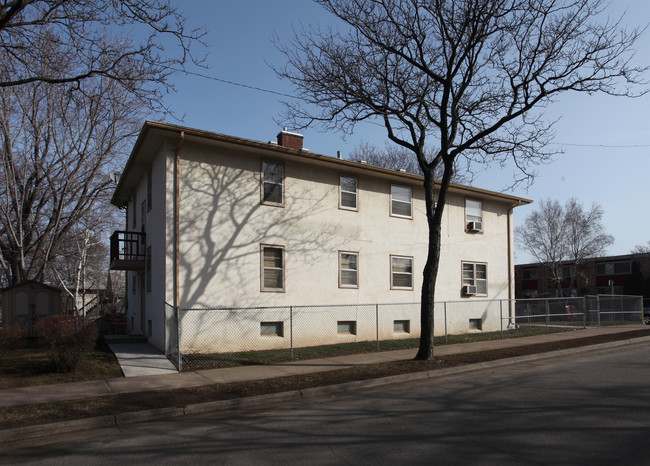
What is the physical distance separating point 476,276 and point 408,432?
15646 millimetres

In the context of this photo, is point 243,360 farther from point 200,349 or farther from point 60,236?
point 60,236

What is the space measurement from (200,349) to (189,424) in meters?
6.35

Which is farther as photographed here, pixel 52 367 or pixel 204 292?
pixel 204 292

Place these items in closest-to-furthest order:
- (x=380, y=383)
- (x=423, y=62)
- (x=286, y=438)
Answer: (x=286, y=438) < (x=380, y=383) < (x=423, y=62)

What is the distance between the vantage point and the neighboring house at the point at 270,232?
13.7 metres

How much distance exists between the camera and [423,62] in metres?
12.5

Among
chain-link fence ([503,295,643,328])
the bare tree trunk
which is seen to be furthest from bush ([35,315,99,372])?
chain-link fence ([503,295,643,328])

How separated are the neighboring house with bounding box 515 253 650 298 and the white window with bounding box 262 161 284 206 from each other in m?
42.5

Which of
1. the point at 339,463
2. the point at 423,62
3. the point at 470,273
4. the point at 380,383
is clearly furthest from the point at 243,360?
the point at 470,273

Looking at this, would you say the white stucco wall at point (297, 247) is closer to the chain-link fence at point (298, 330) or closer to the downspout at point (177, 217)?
the chain-link fence at point (298, 330)

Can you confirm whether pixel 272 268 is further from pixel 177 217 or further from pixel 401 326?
pixel 401 326

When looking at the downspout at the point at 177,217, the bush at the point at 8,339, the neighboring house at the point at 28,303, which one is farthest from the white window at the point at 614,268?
the bush at the point at 8,339

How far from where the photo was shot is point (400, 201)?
18.7 meters

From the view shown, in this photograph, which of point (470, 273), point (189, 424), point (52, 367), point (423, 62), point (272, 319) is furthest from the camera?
point (470, 273)
